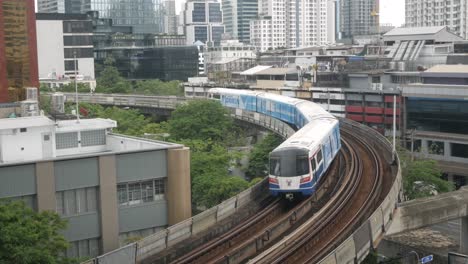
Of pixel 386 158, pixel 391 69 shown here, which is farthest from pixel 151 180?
pixel 391 69

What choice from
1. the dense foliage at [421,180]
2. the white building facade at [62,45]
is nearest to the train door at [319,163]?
the dense foliage at [421,180]

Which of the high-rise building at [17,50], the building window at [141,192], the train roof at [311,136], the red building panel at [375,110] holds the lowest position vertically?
the red building panel at [375,110]

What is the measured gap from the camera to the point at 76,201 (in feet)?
83.4

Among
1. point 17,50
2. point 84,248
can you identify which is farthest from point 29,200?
point 17,50

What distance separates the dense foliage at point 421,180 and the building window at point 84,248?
20592mm

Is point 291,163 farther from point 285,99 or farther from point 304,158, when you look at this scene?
point 285,99

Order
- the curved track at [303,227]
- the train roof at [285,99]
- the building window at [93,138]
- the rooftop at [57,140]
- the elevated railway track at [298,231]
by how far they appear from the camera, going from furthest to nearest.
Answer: the train roof at [285,99]
the building window at [93,138]
the rooftop at [57,140]
the curved track at [303,227]
the elevated railway track at [298,231]

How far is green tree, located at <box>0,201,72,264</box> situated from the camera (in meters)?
18.5

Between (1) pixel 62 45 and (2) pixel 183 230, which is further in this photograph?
(1) pixel 62 45

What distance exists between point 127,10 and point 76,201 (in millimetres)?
124818

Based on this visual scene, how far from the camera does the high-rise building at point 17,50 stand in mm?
44656

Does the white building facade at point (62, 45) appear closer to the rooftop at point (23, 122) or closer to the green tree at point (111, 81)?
the green tree at point (111, 81)

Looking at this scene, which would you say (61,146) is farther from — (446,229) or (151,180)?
(446,229)

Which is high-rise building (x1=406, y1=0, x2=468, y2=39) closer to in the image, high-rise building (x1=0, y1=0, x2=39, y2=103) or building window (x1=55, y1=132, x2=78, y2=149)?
high-rise building (x1=0, y1=0, x2=39, y2=103)
